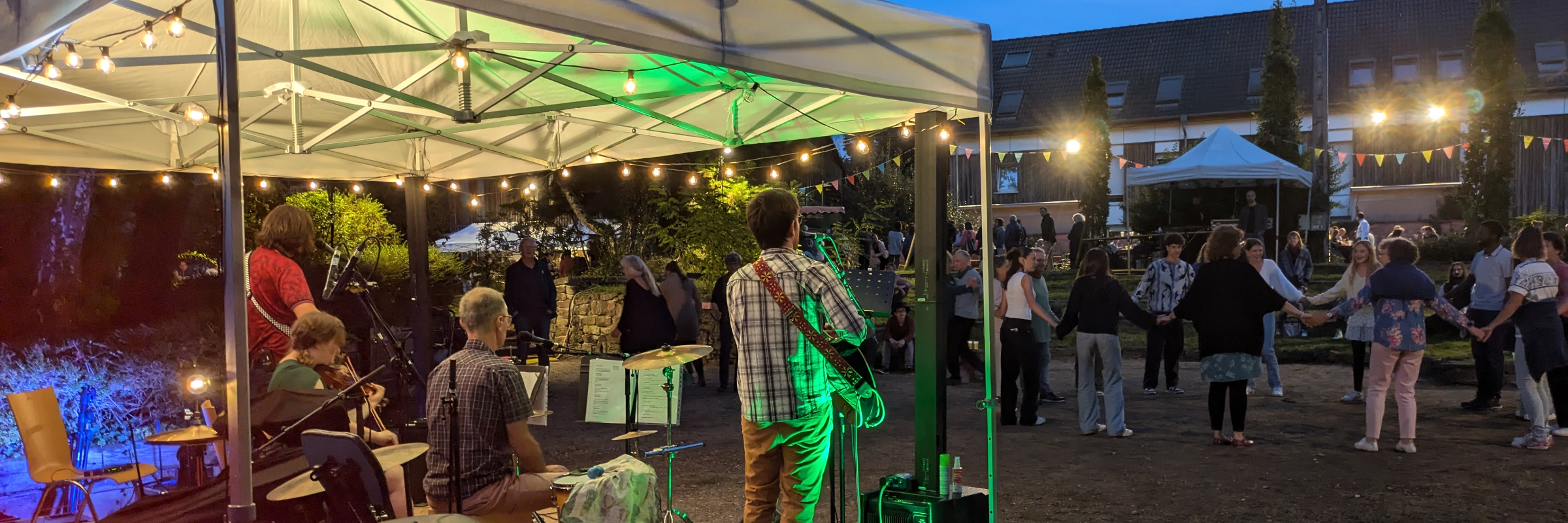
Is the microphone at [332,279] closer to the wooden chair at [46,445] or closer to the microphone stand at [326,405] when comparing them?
the microphone stand at [326,405]

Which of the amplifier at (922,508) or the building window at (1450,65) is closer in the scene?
the amplifier at (922,508)

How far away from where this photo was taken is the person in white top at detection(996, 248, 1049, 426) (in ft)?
25.2

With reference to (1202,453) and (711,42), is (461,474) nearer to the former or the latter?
(711,42)

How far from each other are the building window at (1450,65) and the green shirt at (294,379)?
109ft

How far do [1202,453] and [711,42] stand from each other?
17.2 ft

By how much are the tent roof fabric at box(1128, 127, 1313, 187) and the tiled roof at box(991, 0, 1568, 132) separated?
14462 mm

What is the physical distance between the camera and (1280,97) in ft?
70.6

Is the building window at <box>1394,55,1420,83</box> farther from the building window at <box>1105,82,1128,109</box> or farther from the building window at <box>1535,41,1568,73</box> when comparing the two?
the building window at <box>1105,82,1128,109</box>

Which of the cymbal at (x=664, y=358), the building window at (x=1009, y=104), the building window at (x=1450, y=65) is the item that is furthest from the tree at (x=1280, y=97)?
the cymbal at (x=664, y=358)

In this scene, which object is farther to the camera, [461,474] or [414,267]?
[414,267]

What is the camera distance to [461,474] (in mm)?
3518

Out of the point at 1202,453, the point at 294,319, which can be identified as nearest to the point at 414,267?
the point at 294,319

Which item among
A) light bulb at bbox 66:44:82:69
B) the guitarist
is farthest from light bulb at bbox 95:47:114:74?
the guitarist

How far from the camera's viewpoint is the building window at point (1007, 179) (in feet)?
107
